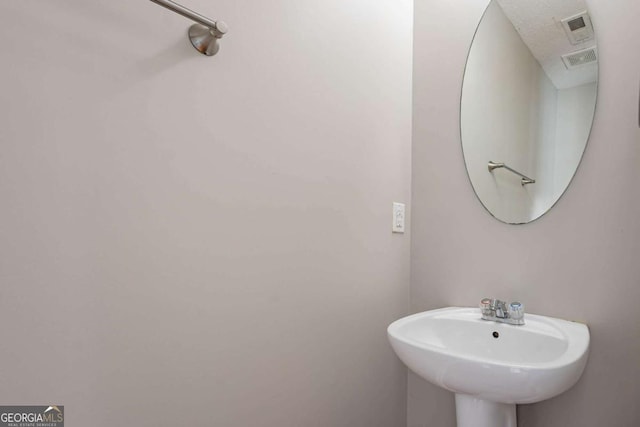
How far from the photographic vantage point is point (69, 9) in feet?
2.05

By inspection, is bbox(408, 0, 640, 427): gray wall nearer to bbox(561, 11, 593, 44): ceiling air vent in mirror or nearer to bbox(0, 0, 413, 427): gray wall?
bbox(561, 11, 593, 44): ceiling air vent in mirror

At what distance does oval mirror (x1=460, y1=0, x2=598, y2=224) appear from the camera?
1.15 meters

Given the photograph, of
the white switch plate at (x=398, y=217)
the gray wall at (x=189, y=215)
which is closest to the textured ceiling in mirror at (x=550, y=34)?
the gray wall at (x=189, y=215)

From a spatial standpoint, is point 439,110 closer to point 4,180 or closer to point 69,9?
point 69,9

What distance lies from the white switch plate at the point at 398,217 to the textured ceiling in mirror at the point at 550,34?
69cm

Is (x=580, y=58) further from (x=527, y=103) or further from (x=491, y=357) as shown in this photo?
(x=491, y=357)

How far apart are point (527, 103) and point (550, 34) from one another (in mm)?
242

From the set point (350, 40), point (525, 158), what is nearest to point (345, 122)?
point (350, 40)

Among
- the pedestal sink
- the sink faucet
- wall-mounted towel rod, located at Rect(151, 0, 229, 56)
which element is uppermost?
wall-mounted towel rod, located at Rect(151, 0, 229, 56)

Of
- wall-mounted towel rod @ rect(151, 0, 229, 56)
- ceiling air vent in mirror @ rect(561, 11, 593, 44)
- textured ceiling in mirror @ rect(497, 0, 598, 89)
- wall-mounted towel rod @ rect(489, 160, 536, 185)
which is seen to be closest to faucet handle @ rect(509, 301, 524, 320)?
wall-mounted towel rod @ rect(489, 160, 536, 185)

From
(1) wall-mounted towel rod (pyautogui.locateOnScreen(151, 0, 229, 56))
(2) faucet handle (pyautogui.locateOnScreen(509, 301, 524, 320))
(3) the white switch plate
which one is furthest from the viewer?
(3) the white switch plate

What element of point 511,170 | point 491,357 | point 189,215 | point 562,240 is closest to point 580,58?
point 511,170

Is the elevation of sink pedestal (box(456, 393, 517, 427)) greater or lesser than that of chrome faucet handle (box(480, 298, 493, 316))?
lesser

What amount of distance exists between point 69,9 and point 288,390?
1.02m
